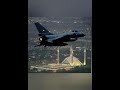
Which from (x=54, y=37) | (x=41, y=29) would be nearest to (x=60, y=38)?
(x=54, y=37)

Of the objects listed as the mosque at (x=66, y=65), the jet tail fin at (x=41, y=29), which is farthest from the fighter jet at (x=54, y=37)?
the mosque at (x=66, y=65)

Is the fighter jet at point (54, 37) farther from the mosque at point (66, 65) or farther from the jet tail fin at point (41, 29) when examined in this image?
the mosque at point (66, 65)

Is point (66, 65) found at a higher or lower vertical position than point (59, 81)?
higher

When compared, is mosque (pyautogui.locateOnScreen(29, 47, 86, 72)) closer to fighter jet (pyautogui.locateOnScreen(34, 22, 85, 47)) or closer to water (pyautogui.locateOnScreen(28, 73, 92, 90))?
water (pyautogui.locateOnScreen(28, 73, 92, 90))

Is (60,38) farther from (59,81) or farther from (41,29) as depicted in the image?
(59,81)
